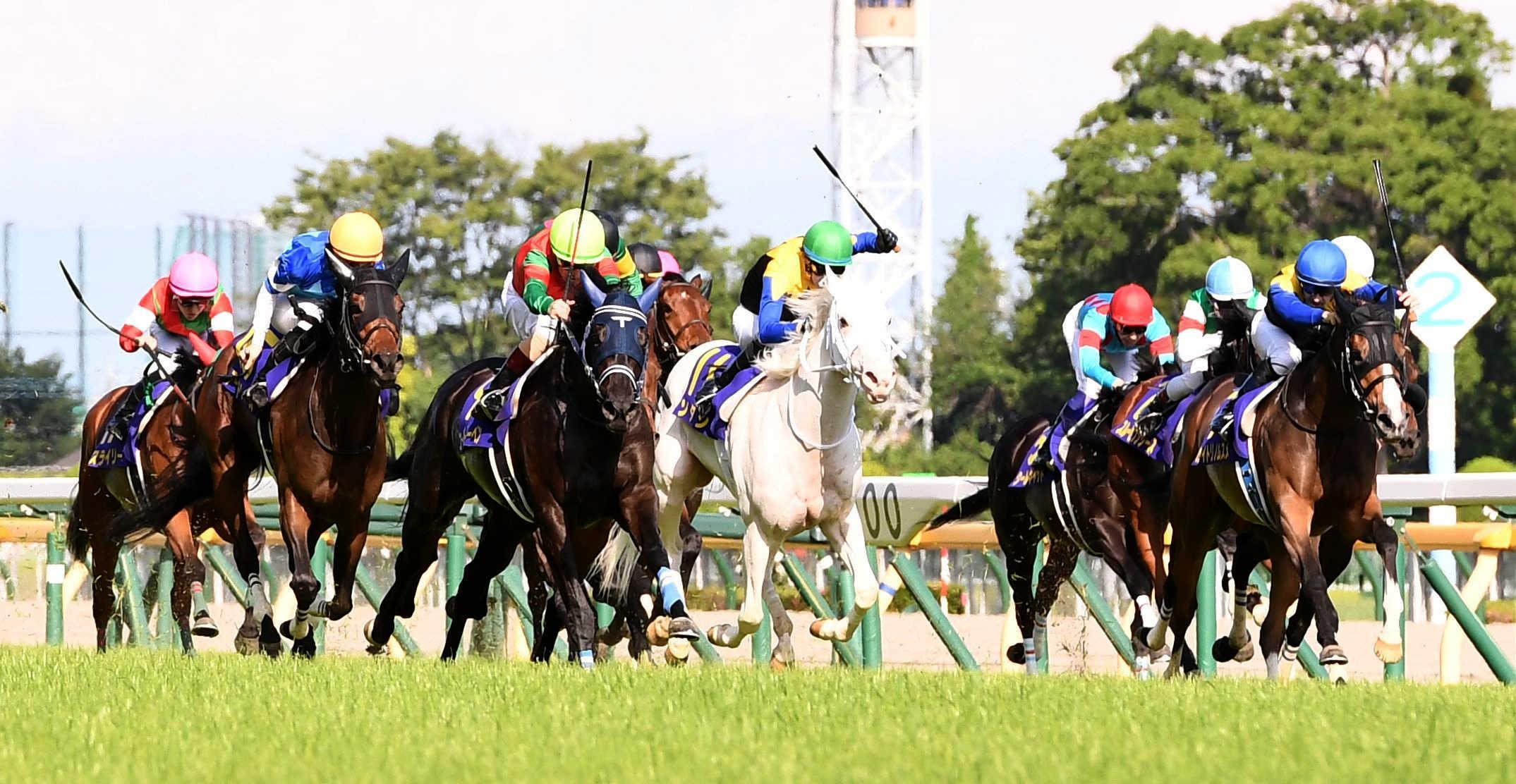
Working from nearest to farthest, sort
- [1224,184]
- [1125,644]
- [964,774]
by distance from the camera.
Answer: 1. [964,774]
2. [1125,644]
3. [1224,184]

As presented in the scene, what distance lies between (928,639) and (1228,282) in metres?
6.59

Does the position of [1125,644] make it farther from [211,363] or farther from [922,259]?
[922,259]

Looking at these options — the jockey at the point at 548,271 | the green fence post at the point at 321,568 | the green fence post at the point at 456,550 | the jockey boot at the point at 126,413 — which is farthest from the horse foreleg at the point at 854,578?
the green fence post at the point at 321,568

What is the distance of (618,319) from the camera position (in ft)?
31.1

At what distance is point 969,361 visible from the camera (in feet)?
127

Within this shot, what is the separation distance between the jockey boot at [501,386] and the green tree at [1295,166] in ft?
69.6

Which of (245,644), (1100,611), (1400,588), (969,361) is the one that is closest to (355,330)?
(245,644)

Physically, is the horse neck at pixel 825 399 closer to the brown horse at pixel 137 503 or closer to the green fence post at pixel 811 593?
the brown horse at pixel 137 503

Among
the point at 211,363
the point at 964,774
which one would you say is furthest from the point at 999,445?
the point at 964,774

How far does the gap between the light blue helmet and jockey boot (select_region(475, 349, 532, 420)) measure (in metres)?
3.33

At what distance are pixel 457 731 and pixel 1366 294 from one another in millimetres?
4724

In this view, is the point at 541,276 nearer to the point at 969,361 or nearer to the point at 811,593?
the point at 811,593

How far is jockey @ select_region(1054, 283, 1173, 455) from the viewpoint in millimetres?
11781

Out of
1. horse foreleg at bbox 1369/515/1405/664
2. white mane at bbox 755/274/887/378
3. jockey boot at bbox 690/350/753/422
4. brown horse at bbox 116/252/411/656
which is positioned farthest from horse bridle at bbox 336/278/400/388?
horse foreleg at bbox 1369/515/1405/664
